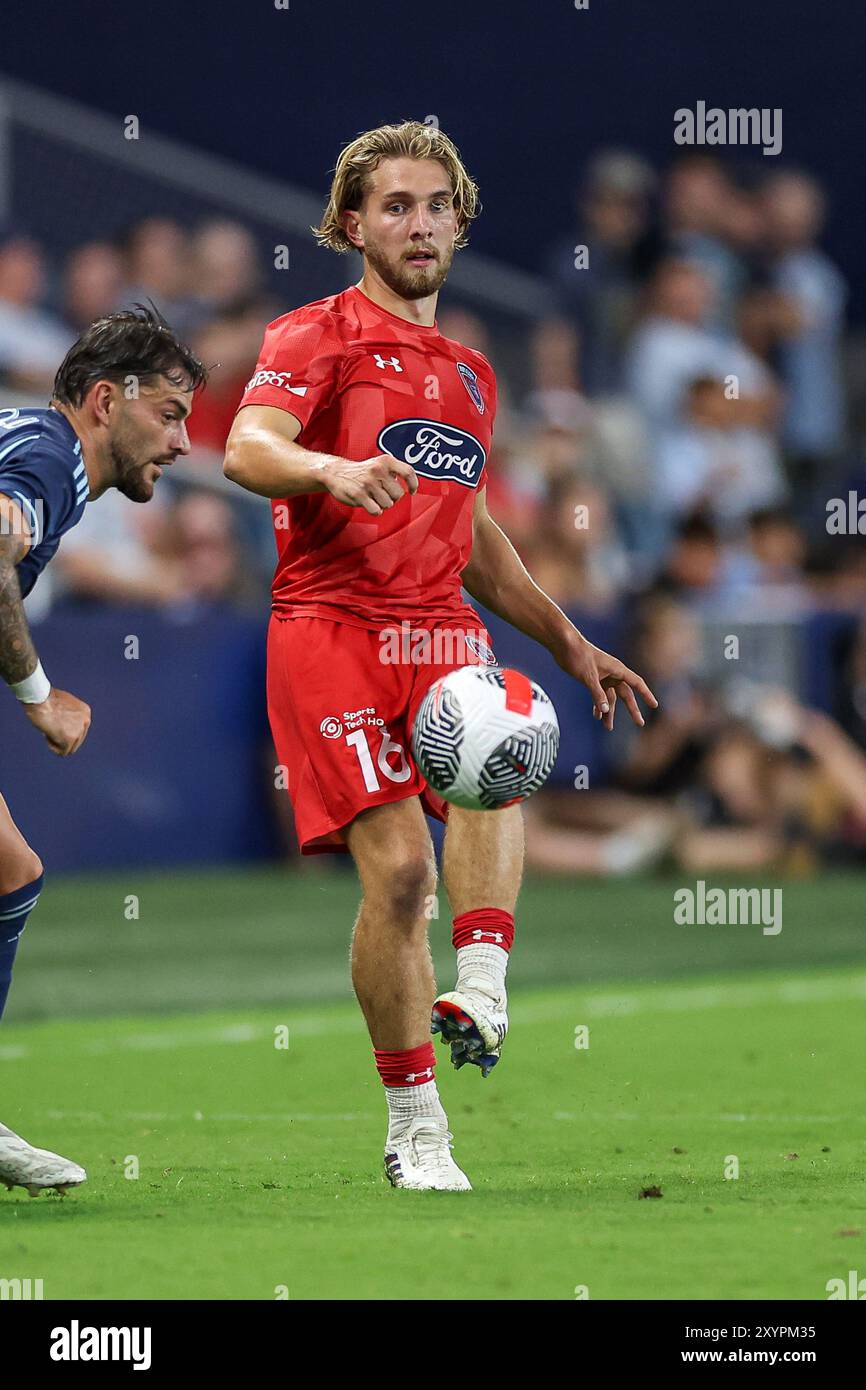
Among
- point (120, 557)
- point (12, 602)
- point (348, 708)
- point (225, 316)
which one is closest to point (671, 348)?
point (225, 316)

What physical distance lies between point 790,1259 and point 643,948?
717cm

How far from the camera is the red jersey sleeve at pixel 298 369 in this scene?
595cm

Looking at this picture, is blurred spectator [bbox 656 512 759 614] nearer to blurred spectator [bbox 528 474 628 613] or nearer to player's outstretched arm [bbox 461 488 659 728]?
blurred spectator [bbox 528 474 628 613]

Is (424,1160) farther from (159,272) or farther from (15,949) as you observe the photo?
(159,272)

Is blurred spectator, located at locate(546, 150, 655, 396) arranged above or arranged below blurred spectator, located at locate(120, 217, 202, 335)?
above

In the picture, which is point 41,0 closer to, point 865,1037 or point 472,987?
point 865,1037

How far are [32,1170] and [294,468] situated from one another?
189cm

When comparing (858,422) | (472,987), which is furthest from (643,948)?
(858,422)

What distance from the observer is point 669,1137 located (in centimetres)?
676

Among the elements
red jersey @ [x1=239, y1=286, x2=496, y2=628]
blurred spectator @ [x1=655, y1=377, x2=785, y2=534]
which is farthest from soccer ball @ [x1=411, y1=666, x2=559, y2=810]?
blurred spectator @ [x1=655, y1=377, x2=785, y2=534]

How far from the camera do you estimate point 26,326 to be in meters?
14.3

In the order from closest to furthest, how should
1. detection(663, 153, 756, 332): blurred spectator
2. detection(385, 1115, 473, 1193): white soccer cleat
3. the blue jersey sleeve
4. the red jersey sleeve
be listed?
1. the blue jersey sleeve
2. detection(385, 1115, 473, 1193): white soccer cleat
3. the red jersey sleeve
4. detection(663, 153, 756, 332): blurred spectator

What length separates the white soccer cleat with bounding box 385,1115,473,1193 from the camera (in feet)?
18.8

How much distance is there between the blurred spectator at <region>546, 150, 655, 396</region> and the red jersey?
11473mm
